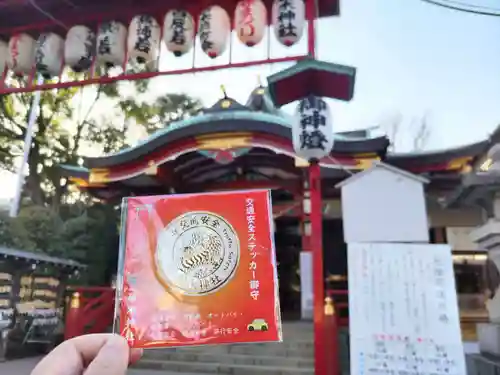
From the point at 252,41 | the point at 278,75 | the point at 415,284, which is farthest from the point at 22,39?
the point at 415,284

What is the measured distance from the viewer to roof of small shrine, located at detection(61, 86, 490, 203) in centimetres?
934

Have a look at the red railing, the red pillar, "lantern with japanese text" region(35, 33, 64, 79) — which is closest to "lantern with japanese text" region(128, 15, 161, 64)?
"lantern with japanese text" region(35, 33, 64, 79)

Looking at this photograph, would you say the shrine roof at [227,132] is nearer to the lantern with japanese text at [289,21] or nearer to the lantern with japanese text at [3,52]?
the lantern with japanese text at [289,21]

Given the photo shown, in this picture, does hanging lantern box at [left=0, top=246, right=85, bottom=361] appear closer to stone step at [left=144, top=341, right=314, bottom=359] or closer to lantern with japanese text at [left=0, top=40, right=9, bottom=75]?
stone step at [left=144, top=341, right=314, bottom=359]

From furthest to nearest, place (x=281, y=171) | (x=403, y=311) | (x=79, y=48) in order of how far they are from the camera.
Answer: (x=281, y=171) → (x=79, y=48) → (x=403, y=311)

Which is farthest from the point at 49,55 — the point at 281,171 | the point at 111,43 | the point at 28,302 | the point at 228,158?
the point at 281,171

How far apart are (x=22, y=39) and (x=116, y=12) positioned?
2.11 meters

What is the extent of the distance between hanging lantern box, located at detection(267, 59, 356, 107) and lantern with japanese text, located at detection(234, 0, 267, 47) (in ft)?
3.06

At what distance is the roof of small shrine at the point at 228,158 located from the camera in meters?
9.34

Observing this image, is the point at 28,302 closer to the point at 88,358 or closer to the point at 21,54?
the point at 21,54

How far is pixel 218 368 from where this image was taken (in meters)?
7.80

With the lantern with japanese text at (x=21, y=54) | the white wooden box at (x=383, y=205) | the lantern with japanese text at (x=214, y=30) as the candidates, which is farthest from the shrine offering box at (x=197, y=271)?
the lantern with japanese text at (x=21, y=54)

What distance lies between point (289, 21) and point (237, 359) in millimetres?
6158

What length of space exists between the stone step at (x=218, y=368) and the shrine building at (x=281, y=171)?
3.19 meters
